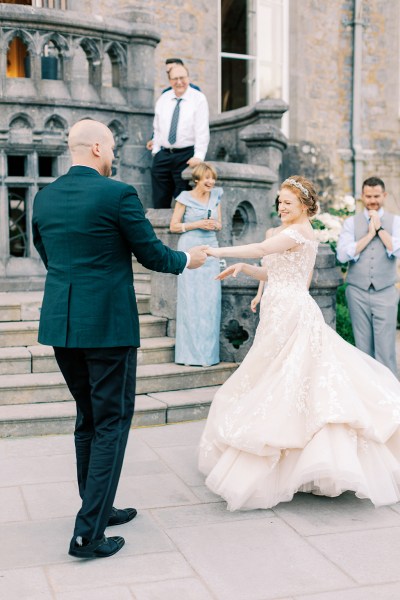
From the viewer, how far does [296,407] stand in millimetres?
4582

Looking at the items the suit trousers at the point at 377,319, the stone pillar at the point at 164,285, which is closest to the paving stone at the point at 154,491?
the stone pillar at the point at 164,285

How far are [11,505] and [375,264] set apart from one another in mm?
3714

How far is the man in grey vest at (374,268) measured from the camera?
6875mm

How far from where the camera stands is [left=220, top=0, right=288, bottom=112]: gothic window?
14.9m

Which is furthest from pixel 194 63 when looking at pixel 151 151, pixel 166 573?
pixel 166 573

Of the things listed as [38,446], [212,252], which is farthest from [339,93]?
[212,252]

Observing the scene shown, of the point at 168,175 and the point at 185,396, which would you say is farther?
the point at 168,175

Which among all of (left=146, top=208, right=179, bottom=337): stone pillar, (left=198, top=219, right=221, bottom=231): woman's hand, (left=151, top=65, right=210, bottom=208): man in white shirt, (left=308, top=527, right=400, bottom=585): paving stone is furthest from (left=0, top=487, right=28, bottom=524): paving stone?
(left=151, top=65, right=210, bottom=208): man in white shirt

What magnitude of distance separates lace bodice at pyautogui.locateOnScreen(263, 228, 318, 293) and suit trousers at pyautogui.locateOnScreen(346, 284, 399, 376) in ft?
6.74

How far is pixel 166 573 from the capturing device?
3.62 meters

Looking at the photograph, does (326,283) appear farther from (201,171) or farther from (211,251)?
(211,251)

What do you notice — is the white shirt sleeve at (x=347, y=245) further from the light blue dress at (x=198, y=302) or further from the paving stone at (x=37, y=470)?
the paving stone at (x=37, y=470)

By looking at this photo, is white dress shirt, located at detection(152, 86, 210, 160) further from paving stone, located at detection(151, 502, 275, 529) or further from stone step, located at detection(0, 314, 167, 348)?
paving stone, located at detection(151, 502, 275, 529)

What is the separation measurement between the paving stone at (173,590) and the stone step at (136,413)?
257 cm
